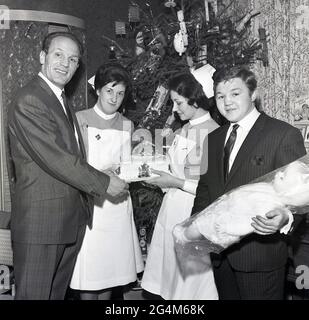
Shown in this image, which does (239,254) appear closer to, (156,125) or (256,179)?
(256,179)

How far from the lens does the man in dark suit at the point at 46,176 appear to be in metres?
2.30

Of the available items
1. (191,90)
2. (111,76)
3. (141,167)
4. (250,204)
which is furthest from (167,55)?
(250,204)

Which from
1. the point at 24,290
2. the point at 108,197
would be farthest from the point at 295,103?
the point at 24,290

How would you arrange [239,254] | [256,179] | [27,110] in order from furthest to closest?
1. [27,110]
2. [239,254]
3. [256,179]

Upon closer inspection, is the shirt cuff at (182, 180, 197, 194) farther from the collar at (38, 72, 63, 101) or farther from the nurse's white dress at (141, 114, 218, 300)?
the collar at (38, 72, 63, 101)

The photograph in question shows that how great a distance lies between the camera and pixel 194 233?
200 cm

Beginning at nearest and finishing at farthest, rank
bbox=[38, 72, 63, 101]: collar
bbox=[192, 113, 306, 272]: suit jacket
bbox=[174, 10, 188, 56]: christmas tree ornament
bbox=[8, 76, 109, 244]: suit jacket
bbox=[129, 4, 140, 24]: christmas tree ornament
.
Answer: bbox=[192, 113, 306, 272]: suit jacket < bbox=[8, 76, 109, 244]: suit jacket < bbox=[38, 72, 63, 101]: collar < bbox=[174, 10, 188, 56]: christmas tree ornament < bbox=[129, 4, 140, 24]: christmas tree ornament

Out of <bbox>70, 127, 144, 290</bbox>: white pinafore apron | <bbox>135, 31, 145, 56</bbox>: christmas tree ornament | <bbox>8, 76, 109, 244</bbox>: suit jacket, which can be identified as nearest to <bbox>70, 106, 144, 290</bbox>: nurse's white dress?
<bbox>70, 127, 144, 290</bbox>: white pinafore apron

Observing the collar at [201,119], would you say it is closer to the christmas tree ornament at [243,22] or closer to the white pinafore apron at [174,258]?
the white pinafore apron at [174,258]

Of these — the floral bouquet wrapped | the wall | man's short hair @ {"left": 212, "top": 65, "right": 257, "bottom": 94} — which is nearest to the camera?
the floral bouquet wrapped

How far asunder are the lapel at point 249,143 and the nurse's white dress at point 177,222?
2.00ft

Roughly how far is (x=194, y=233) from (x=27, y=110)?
1.06 metres

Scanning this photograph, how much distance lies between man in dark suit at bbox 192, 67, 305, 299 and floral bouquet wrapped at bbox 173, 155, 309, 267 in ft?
0.47

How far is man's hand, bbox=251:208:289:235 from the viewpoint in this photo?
179 cm
